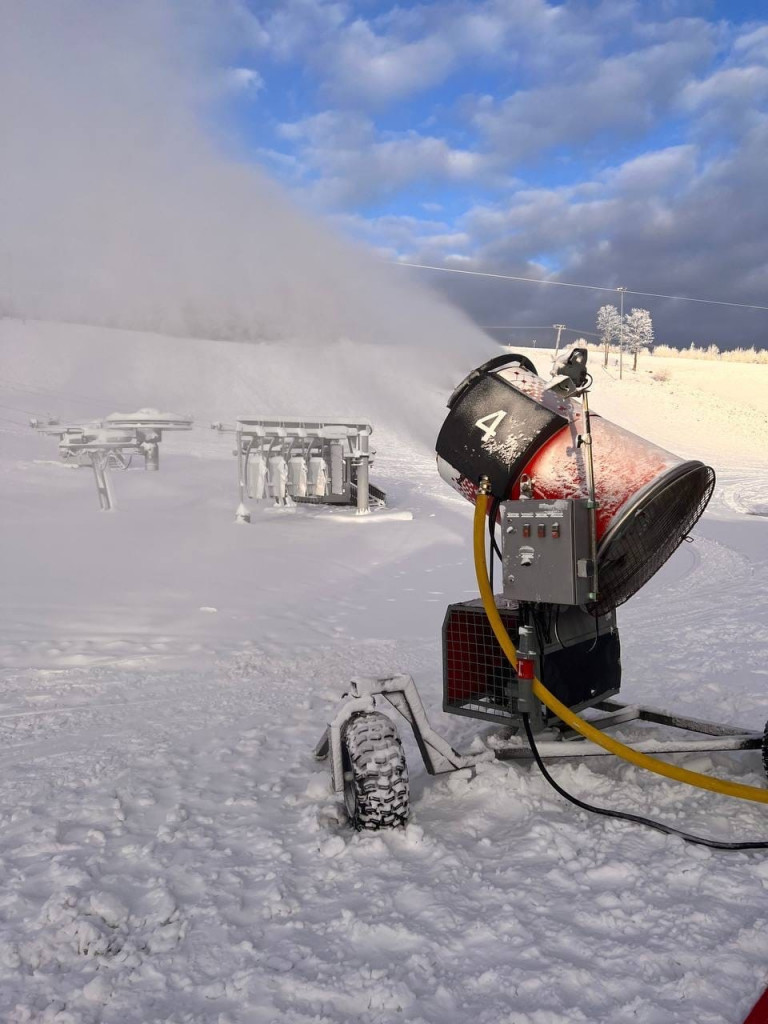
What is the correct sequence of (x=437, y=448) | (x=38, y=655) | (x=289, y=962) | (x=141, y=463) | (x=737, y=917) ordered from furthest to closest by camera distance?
(x=141, y=463), (x=38, y=655), (x=437, y=448), (x=737, y=917), (x=289, y=962)

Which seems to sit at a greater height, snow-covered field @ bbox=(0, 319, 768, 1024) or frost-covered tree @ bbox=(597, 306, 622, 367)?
frost-covered tree @ bbox=(597, 306, 622, 367)

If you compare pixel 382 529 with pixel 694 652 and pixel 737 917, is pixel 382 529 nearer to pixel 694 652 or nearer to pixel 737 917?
pixel 694 652

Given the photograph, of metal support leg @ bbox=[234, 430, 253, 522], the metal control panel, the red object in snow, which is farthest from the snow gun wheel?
metal support leg @ bbox=[234, 430, 253, 522]

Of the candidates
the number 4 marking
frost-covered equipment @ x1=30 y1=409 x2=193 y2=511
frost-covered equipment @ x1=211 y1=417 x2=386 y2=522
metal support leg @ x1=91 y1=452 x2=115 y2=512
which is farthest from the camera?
frost-covered equipment @ x1=211 y1=417 x2=386 y2=522

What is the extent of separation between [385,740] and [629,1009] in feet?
4.54

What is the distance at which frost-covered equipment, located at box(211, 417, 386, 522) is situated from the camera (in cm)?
1352

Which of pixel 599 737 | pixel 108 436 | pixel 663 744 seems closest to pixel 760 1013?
pixel 599 737

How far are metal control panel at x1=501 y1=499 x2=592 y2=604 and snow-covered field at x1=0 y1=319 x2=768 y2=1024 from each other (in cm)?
102

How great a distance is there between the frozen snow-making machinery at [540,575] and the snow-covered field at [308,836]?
0.78ft

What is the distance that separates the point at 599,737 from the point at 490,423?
160 centimetres

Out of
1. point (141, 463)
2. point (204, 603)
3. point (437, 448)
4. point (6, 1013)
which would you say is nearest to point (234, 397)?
point (141, 463)

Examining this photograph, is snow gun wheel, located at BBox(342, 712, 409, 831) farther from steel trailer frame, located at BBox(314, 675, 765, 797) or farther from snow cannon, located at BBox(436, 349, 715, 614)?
snow cannon, located at BBox(436, 349, 715, 614)

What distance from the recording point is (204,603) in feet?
26.0

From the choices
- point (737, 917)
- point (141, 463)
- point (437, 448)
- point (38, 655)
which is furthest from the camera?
A: point (141, 463)
